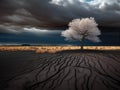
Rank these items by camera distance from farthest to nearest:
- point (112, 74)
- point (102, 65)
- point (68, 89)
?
1. point (102, 65)
2. point (112, 74)
3. point (68, 89)

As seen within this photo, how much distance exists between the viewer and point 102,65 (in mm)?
12719

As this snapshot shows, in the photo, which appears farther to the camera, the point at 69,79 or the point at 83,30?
the point at 83,30

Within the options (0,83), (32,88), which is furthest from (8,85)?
(32,88)

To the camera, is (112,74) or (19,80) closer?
(19,80)

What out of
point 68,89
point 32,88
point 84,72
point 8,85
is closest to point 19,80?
point 8,85

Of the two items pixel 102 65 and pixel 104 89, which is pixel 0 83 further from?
pixel 102 65

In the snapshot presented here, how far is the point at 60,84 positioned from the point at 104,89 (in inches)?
82.9

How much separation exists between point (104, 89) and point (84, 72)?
2788mm

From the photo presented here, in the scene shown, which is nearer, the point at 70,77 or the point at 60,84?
the point at 60,84

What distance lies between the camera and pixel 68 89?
318 inches

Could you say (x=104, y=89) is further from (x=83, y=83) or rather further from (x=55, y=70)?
(x=55, y=70)

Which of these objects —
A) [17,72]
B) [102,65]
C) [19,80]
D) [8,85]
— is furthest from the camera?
[102,65]

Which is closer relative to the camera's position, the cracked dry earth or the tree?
the cracked dry earth

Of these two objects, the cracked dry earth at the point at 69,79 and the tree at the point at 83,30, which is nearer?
the cracked dry earth at the point at 69,79
